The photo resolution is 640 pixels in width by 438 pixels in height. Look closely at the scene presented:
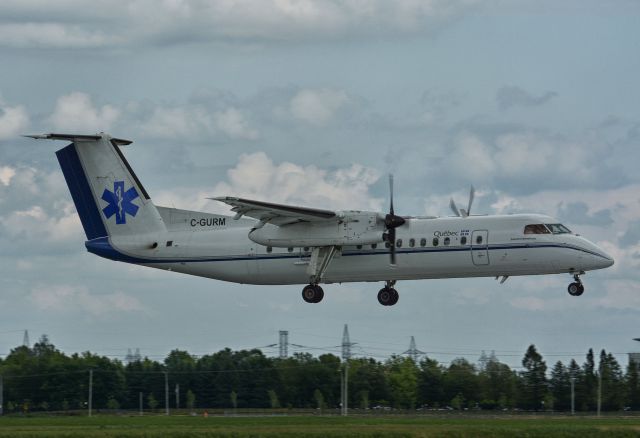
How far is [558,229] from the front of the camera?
37531mm

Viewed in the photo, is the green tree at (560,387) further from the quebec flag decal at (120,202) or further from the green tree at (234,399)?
the quebec flag decal at (120,202)

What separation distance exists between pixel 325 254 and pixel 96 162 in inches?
377

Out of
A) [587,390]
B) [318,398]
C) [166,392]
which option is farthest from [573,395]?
[166,392]

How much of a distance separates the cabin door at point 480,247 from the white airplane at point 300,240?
0.03 m

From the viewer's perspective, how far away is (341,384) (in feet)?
197

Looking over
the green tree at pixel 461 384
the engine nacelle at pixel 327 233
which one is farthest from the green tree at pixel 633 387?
the engine nacelle at pixel 327 233

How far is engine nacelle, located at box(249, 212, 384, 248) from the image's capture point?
38.4 meters

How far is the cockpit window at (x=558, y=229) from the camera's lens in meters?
37.5

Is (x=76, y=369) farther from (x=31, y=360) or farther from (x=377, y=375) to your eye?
(x=377, y=375)

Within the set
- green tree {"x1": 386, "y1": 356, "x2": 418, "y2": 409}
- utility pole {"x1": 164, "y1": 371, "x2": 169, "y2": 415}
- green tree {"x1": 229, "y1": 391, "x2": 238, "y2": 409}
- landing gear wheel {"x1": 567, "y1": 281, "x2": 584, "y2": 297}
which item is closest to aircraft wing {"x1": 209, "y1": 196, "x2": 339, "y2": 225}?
landing gear wheel {"x1": 567, "y1": 281, "x2": 584, "y2": 297}

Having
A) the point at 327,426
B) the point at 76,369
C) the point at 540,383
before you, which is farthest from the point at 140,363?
the point at 327,426

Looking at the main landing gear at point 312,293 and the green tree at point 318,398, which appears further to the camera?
the green tree at point 318,398

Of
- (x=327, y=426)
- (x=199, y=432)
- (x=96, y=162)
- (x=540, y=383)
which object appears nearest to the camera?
(x=199, y=432)

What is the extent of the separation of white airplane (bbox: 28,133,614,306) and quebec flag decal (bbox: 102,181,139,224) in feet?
0.11
